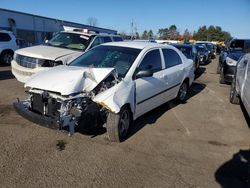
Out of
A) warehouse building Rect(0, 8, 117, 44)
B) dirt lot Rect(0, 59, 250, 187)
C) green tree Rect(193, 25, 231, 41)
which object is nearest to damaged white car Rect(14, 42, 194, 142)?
dirt lot Rect(0, 59, 250, 187)

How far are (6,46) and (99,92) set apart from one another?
1244 cm

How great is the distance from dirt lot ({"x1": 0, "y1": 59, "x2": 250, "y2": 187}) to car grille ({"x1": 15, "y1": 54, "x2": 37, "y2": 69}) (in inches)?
63.7

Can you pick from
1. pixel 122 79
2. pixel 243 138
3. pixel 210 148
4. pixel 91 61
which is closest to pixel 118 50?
pixel 91 61

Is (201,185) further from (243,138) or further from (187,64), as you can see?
(187,64)

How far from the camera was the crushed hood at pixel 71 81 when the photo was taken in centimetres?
463

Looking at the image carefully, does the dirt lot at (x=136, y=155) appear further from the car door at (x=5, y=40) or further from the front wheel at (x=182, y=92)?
the car door at (x=5, y=40)

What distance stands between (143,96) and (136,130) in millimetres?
712

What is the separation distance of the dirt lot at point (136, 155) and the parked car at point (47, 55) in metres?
1.53

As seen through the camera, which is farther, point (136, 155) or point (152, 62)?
point (152, 62)

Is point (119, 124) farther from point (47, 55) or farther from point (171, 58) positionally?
point (47, 55)

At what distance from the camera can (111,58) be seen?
5.82 m

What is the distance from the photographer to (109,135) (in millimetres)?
5012

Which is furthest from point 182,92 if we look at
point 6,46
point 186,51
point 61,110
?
point 6,46

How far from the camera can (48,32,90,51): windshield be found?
381 inches
